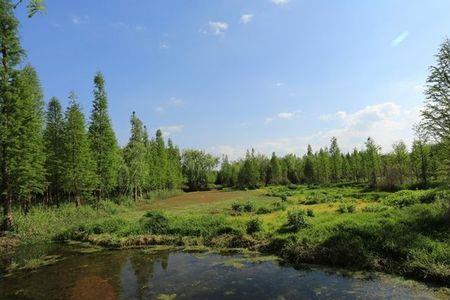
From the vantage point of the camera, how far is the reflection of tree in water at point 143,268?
15.3 m

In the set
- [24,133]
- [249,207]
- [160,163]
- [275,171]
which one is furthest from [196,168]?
[24,133]

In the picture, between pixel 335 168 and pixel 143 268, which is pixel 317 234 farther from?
pixel 335 168

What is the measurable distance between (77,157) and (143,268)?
26372mm

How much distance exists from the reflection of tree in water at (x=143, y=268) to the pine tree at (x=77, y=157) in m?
22.7

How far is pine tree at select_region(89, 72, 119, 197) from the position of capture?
45438mm

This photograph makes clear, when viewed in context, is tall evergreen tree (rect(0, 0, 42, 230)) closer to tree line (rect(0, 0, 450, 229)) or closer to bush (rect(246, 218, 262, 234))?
tree line (rect(0, 0, 450, 229))

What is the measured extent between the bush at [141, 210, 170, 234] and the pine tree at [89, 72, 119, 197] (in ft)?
71.4

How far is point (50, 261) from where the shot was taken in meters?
20.0

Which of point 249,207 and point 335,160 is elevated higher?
point 335,160

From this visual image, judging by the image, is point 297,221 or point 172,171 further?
point 172,171

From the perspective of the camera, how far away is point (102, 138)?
4588cm

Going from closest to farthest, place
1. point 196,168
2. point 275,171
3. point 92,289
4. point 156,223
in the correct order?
point 92,289 < point 156,223 < point 275,171 < point 196,168

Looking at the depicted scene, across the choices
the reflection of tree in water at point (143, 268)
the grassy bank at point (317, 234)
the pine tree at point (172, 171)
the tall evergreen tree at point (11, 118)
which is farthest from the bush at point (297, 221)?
the pine tree at point (172, 171)

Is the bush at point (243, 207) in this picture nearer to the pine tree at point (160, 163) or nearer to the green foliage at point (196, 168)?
the pine tree at point (160, 163)
